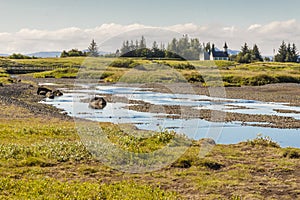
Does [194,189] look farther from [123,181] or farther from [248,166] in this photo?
[248,166]

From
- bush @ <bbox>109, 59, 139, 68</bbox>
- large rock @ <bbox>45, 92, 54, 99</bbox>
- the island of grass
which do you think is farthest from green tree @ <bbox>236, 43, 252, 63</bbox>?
the island of grass

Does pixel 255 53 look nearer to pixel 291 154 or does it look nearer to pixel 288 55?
pixel 288 55

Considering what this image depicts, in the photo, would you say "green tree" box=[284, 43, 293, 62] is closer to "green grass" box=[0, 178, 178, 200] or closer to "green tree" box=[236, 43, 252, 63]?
"green tree" box=[236, 43, 252, 63]

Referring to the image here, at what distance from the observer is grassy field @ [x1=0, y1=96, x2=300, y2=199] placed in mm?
16188

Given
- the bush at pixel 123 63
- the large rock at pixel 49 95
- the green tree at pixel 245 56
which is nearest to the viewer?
the large rock at pixel 49 95

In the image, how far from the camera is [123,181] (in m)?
17.9

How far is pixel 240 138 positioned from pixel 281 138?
11.1 ft

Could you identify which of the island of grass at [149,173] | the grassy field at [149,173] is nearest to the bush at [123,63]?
the island of grass at [149,173]

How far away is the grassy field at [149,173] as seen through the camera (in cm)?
1619

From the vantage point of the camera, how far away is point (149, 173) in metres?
19.4

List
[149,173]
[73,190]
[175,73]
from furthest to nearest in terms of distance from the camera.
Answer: [175,73] → [149,173] → [73,190]

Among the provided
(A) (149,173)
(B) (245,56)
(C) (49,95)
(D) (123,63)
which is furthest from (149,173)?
(B) (245,56)

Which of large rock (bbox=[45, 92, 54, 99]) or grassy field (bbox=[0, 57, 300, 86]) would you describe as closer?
large rock (bbox=[45, 92, 54, 99])

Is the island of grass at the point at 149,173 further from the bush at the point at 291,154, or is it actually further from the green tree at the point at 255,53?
the green tree at the point at 255,53
